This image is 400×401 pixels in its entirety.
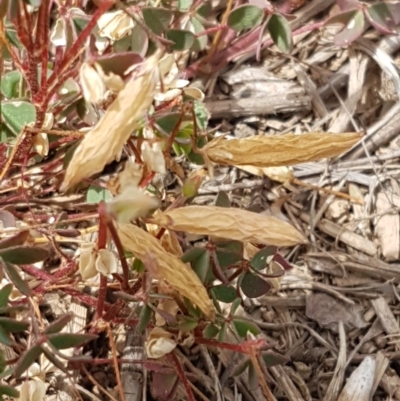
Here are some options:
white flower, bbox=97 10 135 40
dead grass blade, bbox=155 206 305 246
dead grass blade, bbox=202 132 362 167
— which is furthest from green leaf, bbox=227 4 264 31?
dead grass blade, bbox=155 206 305 246

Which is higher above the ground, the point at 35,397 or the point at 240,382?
the point at 35,397

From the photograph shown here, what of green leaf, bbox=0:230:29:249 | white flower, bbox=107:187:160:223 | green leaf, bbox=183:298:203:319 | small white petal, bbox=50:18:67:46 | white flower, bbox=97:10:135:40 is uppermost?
small white petal, bbox=50:18:67:46

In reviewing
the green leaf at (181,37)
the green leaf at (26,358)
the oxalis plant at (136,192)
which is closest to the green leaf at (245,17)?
the oxalis plant at (136,192)

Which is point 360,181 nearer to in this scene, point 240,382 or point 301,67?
point 301,67

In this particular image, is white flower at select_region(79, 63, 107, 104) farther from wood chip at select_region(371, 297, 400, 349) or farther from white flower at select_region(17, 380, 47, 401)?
wood chip at select_region(371, 297, 400, 349)

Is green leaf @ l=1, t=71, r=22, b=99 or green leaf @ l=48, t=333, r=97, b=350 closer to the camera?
green leaf @ l=48, t=333, r=97, b=350

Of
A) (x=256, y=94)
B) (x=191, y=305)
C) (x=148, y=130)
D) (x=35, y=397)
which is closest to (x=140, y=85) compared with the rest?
(x=148, y=130)
